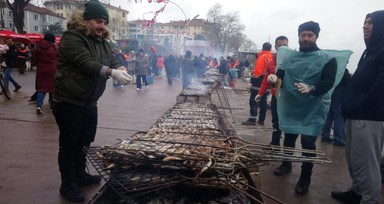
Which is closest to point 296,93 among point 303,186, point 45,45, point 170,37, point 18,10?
point 303,186

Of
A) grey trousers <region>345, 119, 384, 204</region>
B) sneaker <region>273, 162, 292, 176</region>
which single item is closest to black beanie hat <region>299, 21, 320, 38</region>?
grey trousers <region>345, 119, 384, 204</region>

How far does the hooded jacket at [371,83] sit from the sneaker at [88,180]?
2.97 meters

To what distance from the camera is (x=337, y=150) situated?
579cm

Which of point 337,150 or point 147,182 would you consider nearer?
point 147,182

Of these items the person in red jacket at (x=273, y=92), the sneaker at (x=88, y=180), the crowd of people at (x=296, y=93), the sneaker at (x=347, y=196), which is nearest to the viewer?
the crowd of people at (x=296, y=93)

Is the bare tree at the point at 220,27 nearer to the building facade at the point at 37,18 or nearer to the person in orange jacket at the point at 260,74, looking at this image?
the building facade at the point at 37,18

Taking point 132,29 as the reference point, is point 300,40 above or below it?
below

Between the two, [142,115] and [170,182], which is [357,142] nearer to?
[170,182]

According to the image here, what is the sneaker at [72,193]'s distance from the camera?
299 cm

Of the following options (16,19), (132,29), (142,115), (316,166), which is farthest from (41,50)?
(132,29)

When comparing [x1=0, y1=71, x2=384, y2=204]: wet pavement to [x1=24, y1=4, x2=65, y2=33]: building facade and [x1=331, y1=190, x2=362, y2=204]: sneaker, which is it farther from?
[x1=24, y1=4, x2=65, y2=33]: building facade

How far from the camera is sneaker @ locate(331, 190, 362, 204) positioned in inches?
137

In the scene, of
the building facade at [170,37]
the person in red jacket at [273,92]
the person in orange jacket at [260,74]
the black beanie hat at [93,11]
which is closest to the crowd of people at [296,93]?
the black beanie hat at [93,11]

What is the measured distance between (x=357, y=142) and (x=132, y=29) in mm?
97287
